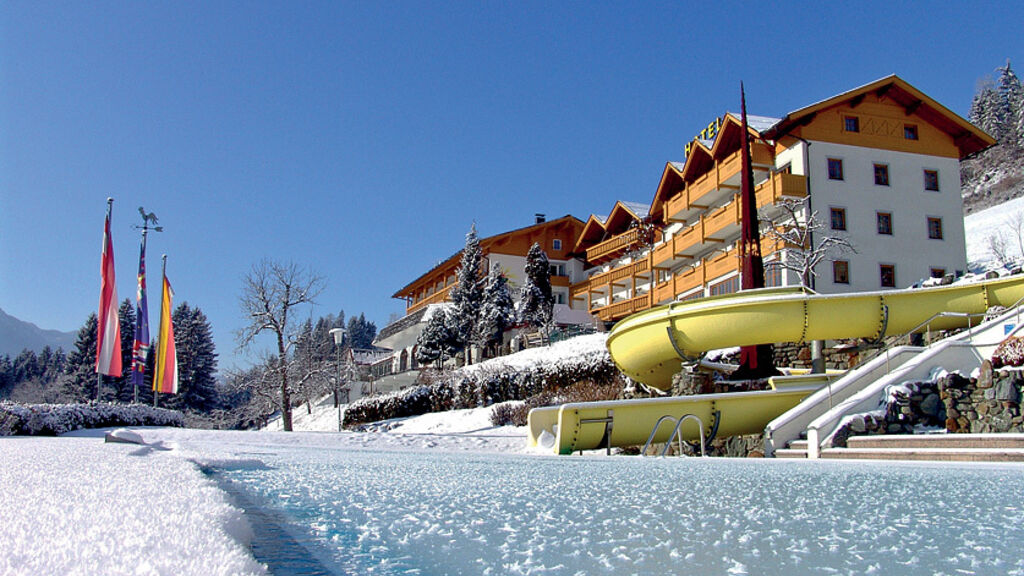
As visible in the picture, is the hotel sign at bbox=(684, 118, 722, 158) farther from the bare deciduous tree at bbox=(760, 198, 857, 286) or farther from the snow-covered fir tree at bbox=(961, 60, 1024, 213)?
the snow-covered fir tree at bbox=(961, 60, 1024, 213)

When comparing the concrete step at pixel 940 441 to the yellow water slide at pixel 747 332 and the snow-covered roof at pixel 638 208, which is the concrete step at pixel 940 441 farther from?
the snow-covered roof at pixel 638 208

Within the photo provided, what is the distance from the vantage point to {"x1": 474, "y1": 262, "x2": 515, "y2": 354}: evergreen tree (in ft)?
137

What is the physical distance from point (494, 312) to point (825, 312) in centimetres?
2873

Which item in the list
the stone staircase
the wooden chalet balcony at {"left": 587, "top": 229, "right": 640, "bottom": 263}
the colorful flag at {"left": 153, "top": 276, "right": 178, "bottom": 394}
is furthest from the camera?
the wooden chalet balcony at {"left": 587, "top": 229, "right": 640, "bottom": 263}

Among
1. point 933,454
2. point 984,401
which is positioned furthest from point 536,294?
point 933,454

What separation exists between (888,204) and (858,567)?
31.1 meters

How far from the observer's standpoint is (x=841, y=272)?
2903 cm

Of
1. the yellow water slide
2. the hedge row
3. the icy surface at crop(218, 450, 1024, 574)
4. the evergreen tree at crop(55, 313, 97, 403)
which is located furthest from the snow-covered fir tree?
the evergreen tree at crop(55, 313, 97, 403)

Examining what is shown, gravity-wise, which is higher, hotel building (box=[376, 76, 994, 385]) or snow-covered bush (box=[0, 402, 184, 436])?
hotel building (box=[376, 76, 994, 385])

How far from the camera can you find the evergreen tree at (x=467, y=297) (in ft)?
146

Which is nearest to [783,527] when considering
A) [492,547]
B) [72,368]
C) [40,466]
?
[492,547]

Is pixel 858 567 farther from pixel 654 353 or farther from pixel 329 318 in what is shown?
pixel 329 318

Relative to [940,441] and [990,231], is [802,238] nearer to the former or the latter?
[940,441]

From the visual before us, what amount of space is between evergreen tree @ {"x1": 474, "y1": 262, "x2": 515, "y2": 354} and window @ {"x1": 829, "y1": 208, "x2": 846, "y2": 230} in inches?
764
